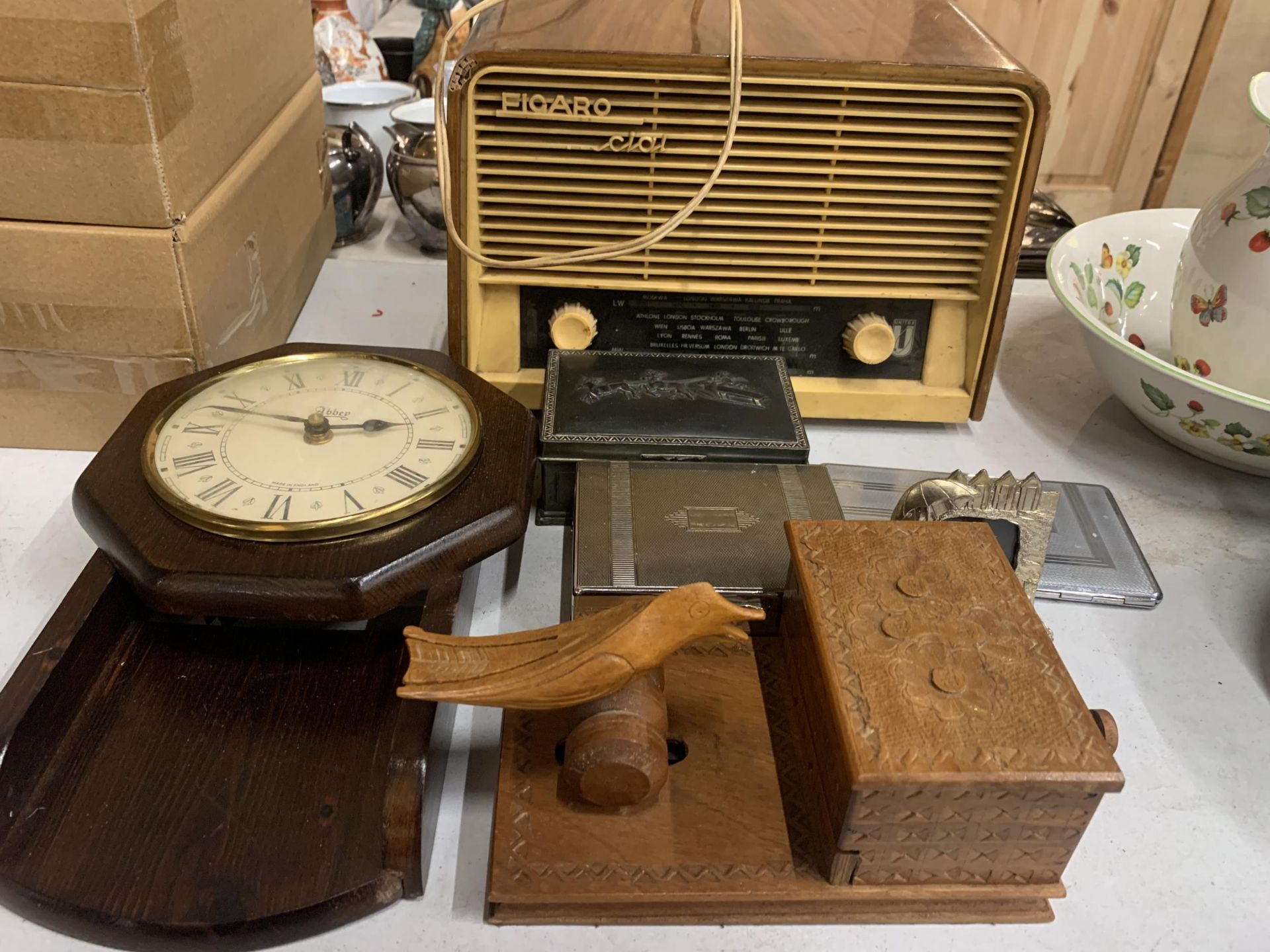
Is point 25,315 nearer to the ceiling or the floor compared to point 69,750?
nearer to the ceiling

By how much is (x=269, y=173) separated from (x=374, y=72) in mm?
797

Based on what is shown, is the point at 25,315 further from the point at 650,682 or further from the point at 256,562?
the point at 650,682

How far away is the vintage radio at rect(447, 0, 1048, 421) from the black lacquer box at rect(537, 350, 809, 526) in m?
0.05

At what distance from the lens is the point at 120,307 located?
92 cm

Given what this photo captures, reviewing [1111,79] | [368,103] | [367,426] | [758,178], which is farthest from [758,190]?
[1111,79]

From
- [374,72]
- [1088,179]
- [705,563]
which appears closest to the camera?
[705,563]

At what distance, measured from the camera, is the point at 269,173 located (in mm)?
1140

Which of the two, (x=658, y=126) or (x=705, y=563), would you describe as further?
(x=658, y=126)

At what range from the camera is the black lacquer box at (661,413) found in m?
0.94

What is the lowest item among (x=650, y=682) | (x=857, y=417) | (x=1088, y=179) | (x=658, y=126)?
(x=1088, y=179)

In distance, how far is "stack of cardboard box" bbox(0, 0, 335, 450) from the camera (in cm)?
81

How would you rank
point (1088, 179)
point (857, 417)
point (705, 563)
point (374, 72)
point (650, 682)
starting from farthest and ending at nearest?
point (1088, 179) < point (374, 72) < point (857, 417) < point (705, 563) < point (650, 682)

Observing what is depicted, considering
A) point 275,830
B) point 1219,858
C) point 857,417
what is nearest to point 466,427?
point 275,830

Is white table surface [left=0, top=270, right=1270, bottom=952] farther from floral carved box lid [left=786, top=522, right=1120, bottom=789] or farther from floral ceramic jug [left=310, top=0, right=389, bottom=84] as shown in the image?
floral ceramic jug [left=310, top=0, right=389, bottom=84]
